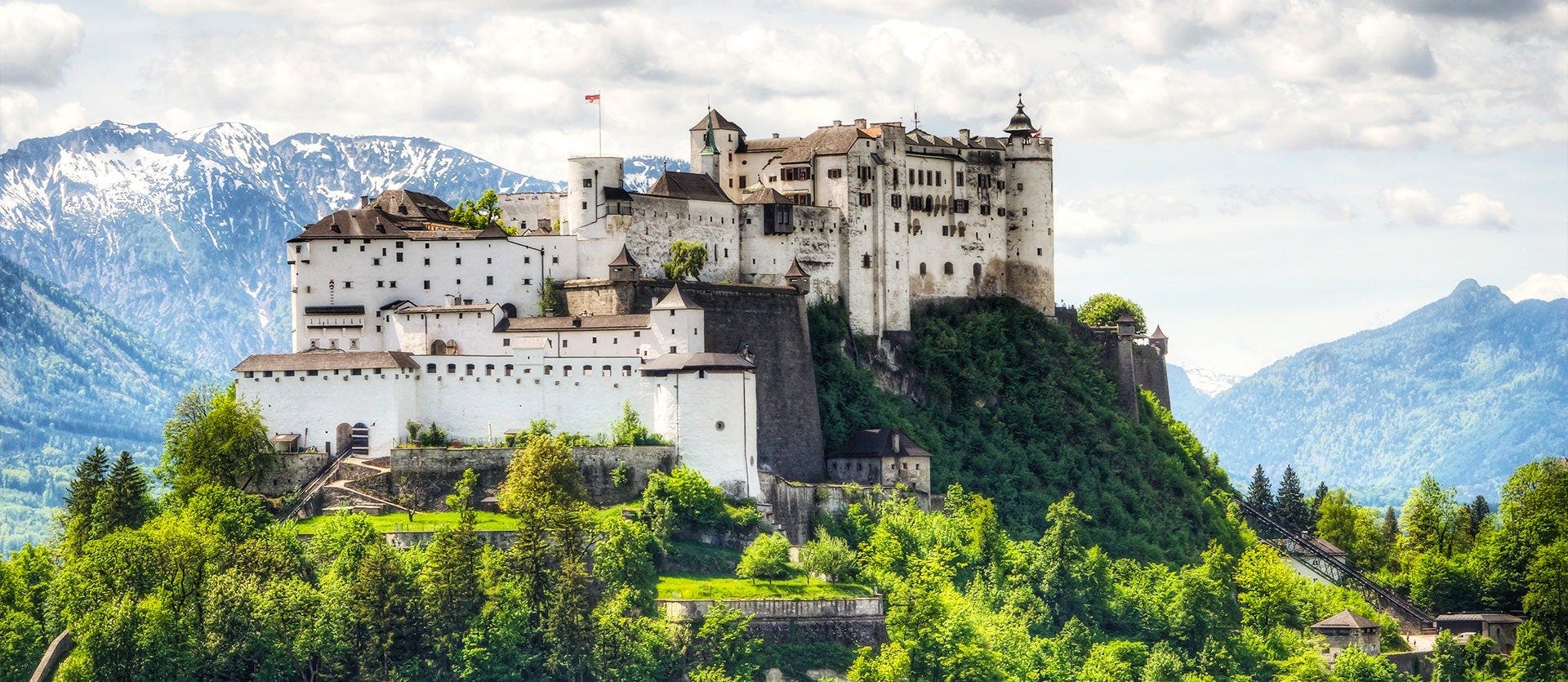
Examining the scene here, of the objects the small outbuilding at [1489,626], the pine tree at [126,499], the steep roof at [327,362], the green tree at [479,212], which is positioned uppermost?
the green tree at [479,212]

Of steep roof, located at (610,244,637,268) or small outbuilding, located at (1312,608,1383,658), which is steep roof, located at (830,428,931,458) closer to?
steep roof, located at (610,244,637,268)

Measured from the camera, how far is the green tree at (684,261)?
286 ft

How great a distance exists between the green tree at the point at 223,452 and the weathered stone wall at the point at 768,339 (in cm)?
1270

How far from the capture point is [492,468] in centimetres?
7819

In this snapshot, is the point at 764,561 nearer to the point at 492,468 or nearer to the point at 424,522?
the point at 492,468

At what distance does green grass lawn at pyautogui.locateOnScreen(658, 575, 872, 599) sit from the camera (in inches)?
2916

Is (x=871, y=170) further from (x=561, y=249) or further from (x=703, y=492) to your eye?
(x=703, y=492)

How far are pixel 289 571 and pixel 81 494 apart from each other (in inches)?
394

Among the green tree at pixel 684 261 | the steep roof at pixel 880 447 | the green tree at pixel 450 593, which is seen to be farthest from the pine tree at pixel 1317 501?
the green tree at pixel 450 593

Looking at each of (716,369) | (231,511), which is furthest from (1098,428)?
(231,511)

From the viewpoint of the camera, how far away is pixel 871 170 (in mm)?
93812

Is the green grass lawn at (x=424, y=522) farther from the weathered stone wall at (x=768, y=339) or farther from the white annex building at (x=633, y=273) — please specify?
the weathered stone wall at (x=768, y=339)

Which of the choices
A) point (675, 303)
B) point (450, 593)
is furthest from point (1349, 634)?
point (450, 593)

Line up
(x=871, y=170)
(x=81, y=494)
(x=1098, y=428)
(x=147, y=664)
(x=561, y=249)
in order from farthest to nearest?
1. (x=1098, y=428)
2. (x=871, y=170)
3. (x=561, y=249)
4. (x=81, y=494)
5. (x=147, y=664)
